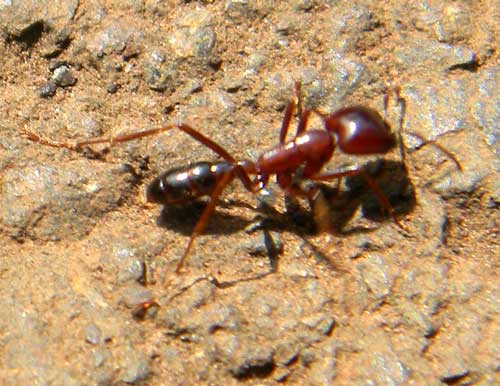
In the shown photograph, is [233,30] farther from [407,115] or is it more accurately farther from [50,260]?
[50,260]

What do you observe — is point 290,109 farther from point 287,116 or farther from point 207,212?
point 207,212

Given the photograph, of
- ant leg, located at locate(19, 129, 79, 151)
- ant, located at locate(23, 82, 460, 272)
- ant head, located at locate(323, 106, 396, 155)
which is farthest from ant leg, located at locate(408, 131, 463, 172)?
ant leg, located at locate(19, 129, 79, 151)

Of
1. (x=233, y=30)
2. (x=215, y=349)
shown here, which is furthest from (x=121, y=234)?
(x=233, y=30)

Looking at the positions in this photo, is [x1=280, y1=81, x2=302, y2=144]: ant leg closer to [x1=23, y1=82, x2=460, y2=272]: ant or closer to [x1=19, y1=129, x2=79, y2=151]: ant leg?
[x1=23, y1=82, x2=460, y2=272]: ant

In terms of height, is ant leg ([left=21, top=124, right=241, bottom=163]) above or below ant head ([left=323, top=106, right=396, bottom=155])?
below

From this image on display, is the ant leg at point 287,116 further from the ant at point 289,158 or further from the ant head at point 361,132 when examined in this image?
the ant head at point 361,132

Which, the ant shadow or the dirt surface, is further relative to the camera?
the ant shadow

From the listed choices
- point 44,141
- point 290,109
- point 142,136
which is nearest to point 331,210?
point 290,109
